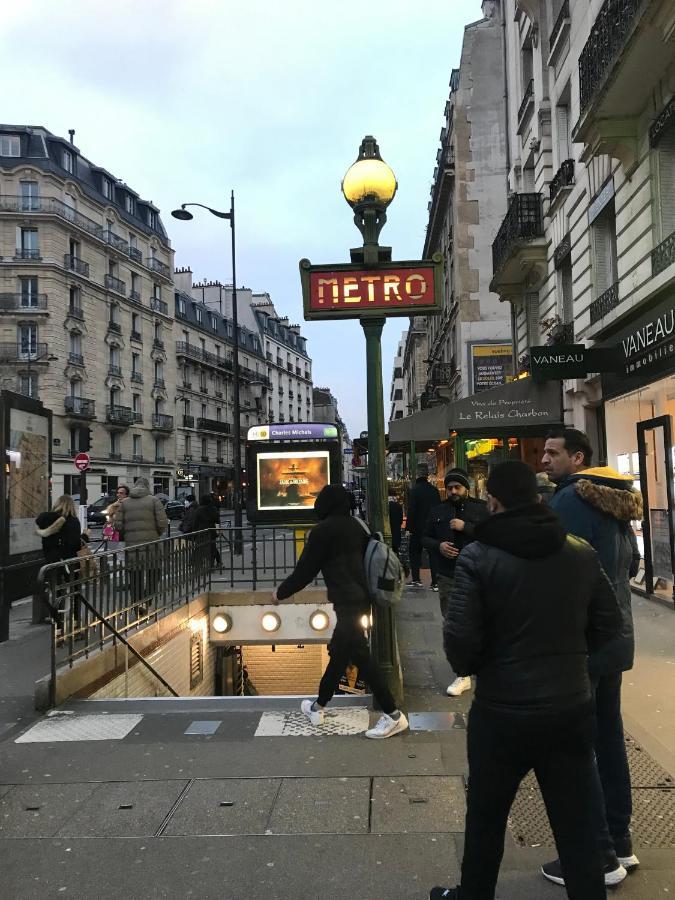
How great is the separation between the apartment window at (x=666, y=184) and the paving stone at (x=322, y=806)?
8735mm

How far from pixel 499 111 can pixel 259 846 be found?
1209 inches

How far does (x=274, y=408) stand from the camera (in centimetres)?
8594

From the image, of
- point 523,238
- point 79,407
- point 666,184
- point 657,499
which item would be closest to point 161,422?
point 79,407

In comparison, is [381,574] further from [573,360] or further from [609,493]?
[573,360]

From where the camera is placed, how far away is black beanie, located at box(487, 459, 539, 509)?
2520mm

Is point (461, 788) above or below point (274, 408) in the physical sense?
below

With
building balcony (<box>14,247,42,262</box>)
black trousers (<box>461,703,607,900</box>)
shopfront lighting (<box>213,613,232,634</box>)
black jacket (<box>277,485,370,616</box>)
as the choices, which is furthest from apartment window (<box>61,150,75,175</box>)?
black trousers (<box>461,703,607,900</box>)

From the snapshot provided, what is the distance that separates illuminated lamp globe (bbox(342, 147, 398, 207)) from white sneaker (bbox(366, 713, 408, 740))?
4159mm

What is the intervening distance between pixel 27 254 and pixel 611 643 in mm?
48702

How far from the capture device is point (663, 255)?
9477mm

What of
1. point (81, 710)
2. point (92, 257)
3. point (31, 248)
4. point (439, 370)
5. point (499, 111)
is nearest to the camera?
point (81, 710)

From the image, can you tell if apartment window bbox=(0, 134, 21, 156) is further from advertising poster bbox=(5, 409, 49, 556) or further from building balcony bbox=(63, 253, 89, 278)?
advertising poster bbox=(5, 409, 49, 556)

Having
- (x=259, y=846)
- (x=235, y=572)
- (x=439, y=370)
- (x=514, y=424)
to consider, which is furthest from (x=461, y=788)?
(x=439, y=370)

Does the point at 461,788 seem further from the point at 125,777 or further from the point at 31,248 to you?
the point at 31,248
